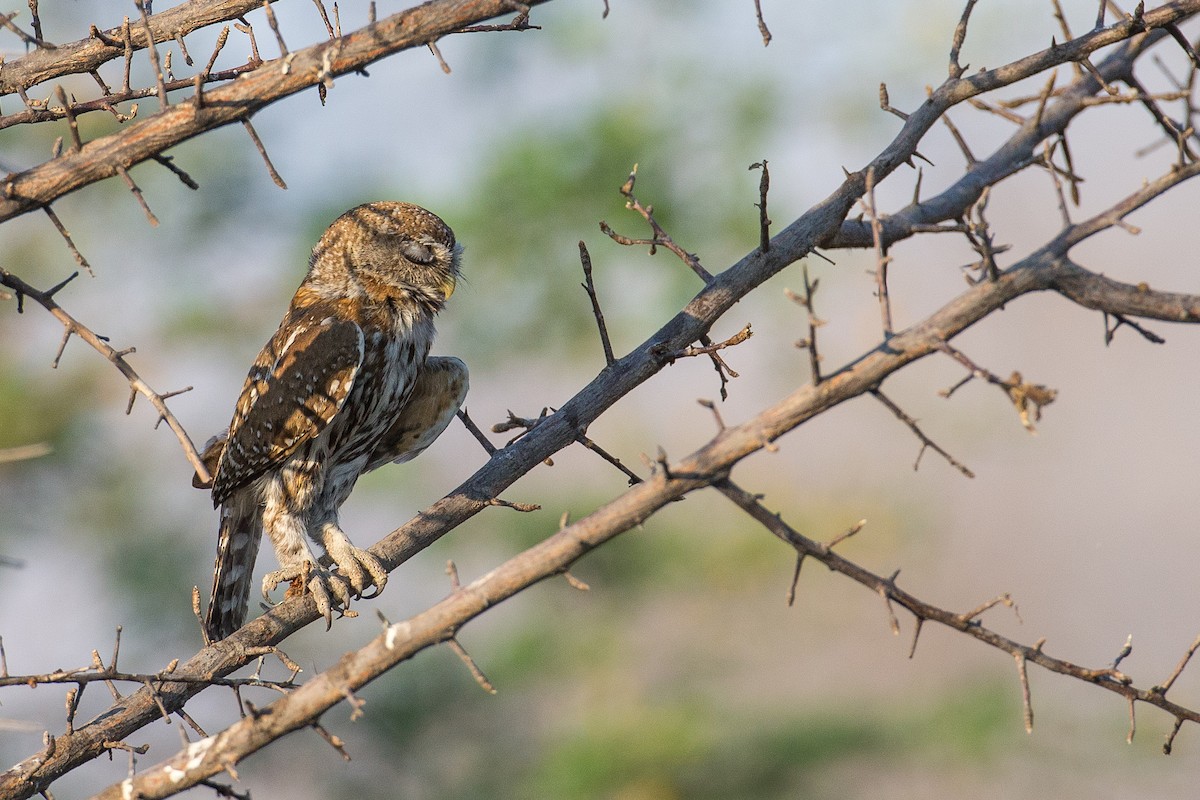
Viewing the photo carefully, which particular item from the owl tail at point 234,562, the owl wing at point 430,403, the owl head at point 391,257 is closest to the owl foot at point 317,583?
the owl tail at point 234,562

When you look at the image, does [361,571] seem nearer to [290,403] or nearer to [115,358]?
[290,403]

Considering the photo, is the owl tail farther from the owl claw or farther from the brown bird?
the owl claw

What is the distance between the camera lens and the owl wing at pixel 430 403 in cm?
342

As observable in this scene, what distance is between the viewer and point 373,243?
354cm

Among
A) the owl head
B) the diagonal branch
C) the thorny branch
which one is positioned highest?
the owl head

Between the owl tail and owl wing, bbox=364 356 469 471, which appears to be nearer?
the owl tail

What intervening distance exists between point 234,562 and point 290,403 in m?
0.57

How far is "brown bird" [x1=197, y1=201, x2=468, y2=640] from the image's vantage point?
3.20 meters

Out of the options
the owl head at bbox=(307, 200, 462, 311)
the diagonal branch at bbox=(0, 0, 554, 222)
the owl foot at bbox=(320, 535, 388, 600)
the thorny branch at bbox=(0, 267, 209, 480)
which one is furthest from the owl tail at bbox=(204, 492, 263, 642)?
the diagonal branch at bbox=(0, 0, 554, 222)

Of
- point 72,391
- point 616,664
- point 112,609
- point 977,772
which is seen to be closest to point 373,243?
point 72,391

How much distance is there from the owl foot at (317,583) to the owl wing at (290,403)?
13.0 inches

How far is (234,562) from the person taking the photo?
3.41 m

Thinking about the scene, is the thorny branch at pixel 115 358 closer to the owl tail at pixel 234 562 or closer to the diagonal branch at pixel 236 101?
the diagonal branch at pixel 236 101

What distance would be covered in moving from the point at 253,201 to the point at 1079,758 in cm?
892
